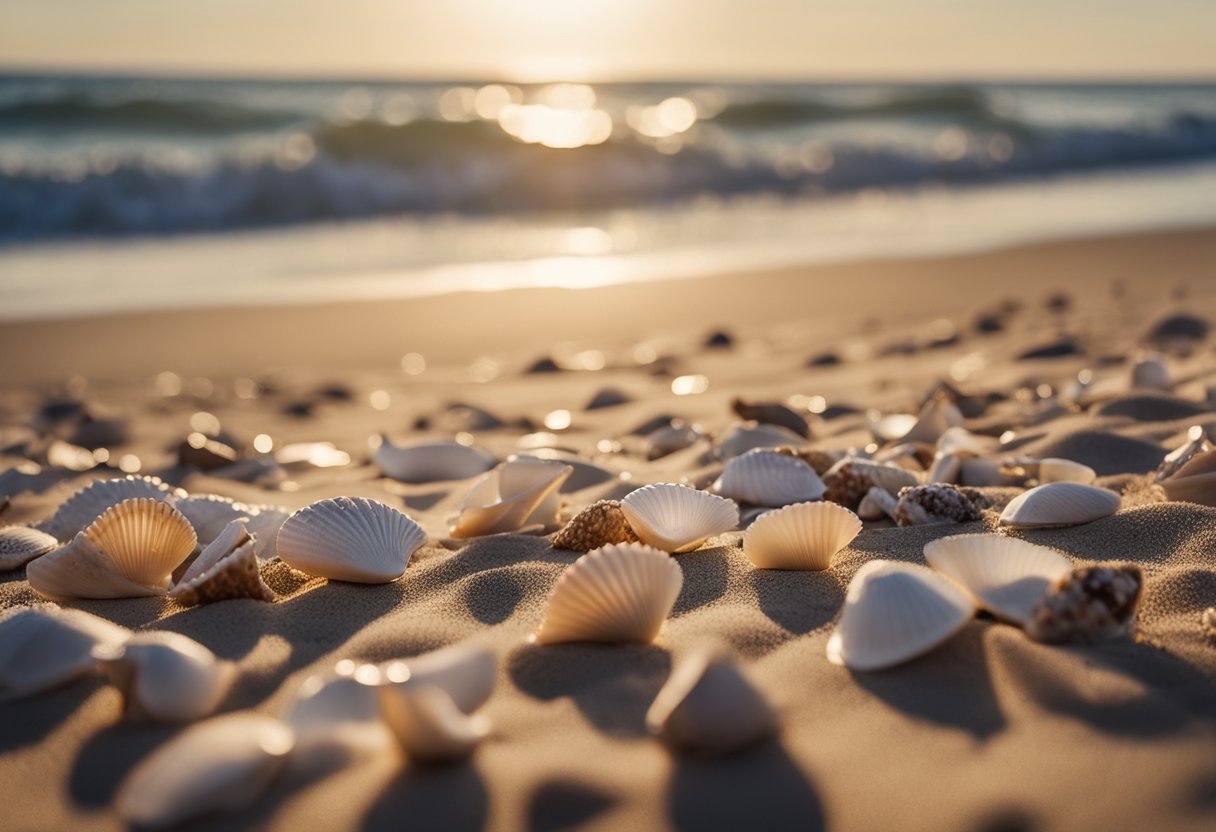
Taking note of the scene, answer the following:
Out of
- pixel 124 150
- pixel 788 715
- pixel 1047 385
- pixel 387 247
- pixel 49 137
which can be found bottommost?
pixel 788 715

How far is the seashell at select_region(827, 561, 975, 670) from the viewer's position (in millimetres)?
1466

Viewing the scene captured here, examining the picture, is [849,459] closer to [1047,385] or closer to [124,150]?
[1047,385]

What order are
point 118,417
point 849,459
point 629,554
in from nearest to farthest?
point 629,554 < point 849,459 < point 118,417

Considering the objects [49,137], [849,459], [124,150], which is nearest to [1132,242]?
[849,459]

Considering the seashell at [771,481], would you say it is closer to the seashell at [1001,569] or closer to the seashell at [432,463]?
the seashell at [1001,569]

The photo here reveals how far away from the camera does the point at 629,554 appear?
1.53 metres

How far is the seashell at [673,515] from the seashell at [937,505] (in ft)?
1.19

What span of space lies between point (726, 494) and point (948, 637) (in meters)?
0.88

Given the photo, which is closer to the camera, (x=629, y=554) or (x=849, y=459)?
(x=629, y=554)

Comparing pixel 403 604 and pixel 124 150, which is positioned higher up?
pixel 124 150

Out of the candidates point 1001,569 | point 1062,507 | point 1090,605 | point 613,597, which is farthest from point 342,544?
point 1062,507

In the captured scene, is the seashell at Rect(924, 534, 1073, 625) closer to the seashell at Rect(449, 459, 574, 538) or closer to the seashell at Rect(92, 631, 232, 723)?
the seashell at Rect(449, 459, 574, 538)

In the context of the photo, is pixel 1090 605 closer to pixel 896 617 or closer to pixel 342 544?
pixel 896 617

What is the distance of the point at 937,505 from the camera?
209cm
